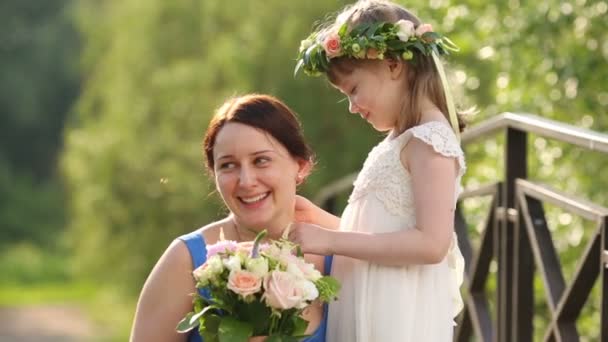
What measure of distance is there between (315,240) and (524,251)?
123 centimetres

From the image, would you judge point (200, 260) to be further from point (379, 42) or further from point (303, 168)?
point (379, 42)

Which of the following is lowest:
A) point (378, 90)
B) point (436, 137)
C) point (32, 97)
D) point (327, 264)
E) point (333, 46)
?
point (327, 264)

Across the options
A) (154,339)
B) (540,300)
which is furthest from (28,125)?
(154,339)

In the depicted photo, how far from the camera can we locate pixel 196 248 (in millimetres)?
3479

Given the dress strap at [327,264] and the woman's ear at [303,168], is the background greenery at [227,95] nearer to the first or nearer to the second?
the woman's ear at [303,168]

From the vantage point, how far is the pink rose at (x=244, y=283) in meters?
Result: 3.03

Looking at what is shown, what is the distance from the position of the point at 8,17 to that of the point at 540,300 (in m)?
31.8

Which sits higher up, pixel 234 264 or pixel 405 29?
pixel 405 29

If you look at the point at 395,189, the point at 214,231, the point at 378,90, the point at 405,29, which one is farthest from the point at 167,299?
the point at 405,29

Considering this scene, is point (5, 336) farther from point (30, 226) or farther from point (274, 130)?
point (274, 130)

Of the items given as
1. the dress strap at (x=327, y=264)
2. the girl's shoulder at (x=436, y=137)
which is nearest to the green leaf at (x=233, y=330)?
the dress strap at (x=327, y=264)

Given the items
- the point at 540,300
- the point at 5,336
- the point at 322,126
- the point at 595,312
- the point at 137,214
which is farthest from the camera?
the point at 5,336

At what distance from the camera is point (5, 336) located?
22.8 metres

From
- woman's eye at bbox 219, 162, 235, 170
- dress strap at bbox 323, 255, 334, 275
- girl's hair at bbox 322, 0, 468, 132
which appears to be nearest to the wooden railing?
girl's hair at bbox 322, 0, 468, 132
